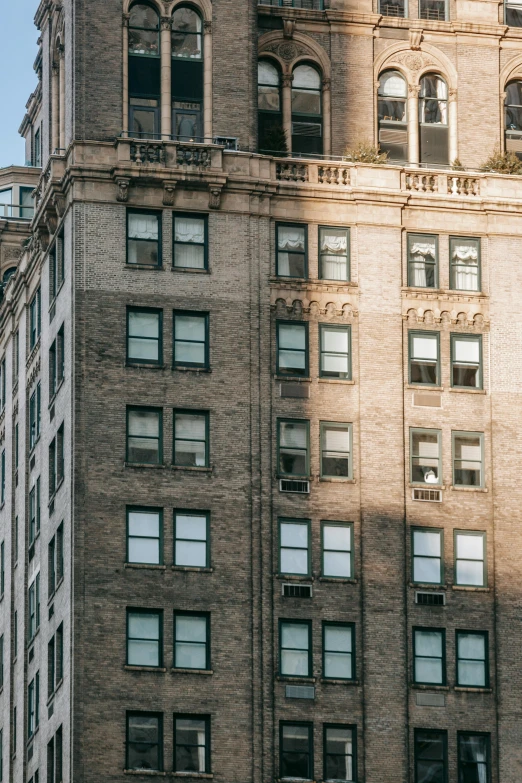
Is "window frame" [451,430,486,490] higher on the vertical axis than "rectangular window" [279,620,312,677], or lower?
higher

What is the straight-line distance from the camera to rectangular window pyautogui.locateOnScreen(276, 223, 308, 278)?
98.2 meters

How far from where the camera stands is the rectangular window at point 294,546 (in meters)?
94.7

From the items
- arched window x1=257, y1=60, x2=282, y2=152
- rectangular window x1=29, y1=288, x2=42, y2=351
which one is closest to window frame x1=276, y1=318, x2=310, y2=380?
arched window x1=257, y1=60, x2=282, y2=152

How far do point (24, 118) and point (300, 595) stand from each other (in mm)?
38317

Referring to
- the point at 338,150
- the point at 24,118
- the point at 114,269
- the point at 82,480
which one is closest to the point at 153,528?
the point at 82,480

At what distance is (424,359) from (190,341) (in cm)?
912

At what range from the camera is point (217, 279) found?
3807 inches

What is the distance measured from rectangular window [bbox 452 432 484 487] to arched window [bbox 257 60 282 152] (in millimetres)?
13421

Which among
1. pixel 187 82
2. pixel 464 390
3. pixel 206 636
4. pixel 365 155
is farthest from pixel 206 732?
pixel 187 82

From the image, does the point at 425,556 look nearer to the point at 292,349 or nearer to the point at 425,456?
the point at 425,456

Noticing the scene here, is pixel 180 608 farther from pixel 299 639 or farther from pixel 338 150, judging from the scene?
pixel 338 150

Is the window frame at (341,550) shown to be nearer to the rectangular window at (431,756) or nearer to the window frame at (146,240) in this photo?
the rectangular window at (431,756)

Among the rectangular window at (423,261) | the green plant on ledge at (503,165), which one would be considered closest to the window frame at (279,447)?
the rectangular window at (423,261)

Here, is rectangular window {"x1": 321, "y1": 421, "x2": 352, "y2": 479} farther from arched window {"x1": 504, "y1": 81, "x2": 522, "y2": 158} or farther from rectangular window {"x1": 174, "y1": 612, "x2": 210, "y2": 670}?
arched window {"x1": 504, "y1": 81, "x2": 522, "y2": 158}
